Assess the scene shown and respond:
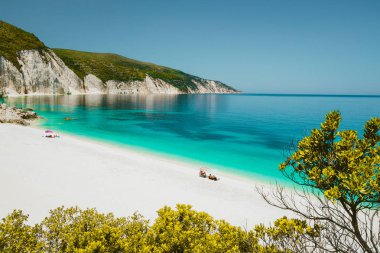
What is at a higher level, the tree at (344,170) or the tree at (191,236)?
the tree at (344,170)

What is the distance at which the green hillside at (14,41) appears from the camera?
107 m

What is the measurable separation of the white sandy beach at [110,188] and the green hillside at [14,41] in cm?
11191

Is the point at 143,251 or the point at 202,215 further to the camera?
the point at 202,215

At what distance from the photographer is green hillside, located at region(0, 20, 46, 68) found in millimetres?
107250

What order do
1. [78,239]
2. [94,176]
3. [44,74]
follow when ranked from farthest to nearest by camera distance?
[44,74], [94,176], [78,239]

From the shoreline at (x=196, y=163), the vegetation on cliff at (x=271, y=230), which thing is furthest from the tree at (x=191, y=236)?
the shoreline at (x=196, y=163)

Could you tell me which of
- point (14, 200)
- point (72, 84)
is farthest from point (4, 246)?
point (72, 84)

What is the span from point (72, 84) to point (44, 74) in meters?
→ 23.9

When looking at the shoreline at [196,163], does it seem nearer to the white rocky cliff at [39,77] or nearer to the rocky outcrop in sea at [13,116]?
the rocky outcrop in sea at [13,116]

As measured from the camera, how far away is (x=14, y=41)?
11694 cm

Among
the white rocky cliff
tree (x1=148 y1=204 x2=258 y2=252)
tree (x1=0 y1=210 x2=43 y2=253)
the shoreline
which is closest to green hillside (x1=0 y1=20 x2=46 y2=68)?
the white rocky cliff

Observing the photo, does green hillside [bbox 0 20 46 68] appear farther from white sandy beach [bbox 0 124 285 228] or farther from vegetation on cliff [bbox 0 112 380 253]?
vegetation on cliff [bbox 0 112 380 253]

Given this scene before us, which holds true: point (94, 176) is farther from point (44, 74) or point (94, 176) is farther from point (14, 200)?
point (44, 74)

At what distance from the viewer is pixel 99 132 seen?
4388cm
